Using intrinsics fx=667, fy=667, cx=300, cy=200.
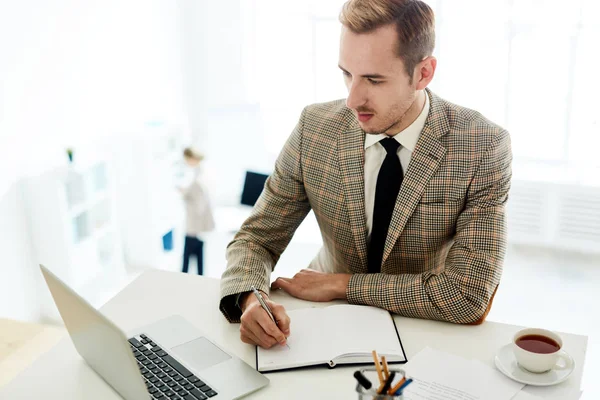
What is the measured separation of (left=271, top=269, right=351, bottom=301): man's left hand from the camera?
5.44 ft

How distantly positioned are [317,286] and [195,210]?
187 centimetres

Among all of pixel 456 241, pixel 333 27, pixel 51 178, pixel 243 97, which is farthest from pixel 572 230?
pixel 51 178

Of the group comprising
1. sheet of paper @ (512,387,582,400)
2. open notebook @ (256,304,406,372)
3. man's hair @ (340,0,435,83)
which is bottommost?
sheet of paper @ (512,387,582,400)

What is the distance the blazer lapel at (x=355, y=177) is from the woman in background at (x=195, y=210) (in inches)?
66.2

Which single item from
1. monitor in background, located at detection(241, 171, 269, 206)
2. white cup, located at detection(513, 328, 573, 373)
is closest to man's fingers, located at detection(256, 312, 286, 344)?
white cup, located at detection(513, 328, 573, 373)

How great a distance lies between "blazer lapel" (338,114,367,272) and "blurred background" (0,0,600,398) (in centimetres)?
151

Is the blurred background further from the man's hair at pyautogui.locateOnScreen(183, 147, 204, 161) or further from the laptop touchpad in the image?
the laptop touchpad

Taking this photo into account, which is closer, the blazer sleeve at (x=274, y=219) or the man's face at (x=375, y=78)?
the man's face at (x=375, y=78)

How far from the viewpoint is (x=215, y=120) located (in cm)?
469

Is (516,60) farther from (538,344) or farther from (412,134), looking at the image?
(538,344)

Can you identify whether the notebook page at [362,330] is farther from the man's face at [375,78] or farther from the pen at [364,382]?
the man's face at [375,78]

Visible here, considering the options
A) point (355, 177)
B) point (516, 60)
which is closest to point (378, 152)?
point (355, 177)

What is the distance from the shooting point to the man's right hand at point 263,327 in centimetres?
143

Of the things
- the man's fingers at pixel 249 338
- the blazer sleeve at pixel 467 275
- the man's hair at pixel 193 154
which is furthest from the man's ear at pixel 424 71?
the man's hair at pixel 193 154
